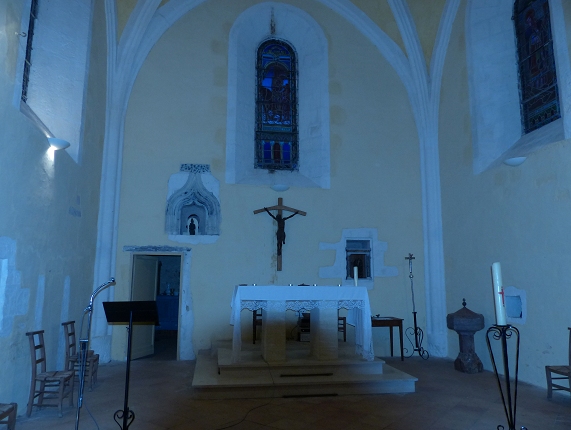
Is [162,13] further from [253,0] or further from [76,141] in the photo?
[76,141]

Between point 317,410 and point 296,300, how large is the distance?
4.52ft

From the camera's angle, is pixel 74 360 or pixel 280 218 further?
pixel 280 218

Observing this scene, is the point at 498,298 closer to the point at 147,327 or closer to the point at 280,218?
the point at 280,218

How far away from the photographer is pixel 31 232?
4660 mm

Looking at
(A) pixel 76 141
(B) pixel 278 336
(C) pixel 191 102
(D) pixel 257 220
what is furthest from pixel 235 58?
(B) pixel 278 336

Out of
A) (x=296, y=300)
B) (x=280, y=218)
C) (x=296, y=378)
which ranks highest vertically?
(x=280, y=218)

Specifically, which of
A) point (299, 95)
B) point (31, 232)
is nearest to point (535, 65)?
point (299, 95)

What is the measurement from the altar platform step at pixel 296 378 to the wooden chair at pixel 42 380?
1.30 m

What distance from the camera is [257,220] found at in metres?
8.14

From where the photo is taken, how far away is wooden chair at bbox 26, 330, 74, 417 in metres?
4.47

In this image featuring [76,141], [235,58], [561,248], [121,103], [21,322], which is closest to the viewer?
[21,322]

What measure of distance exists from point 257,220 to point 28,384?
4396mm

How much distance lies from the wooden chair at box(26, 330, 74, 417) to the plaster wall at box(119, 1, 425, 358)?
→ 2677mm

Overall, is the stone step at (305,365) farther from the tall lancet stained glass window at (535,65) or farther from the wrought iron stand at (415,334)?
the tall lancet stained glass window at (535,65)
